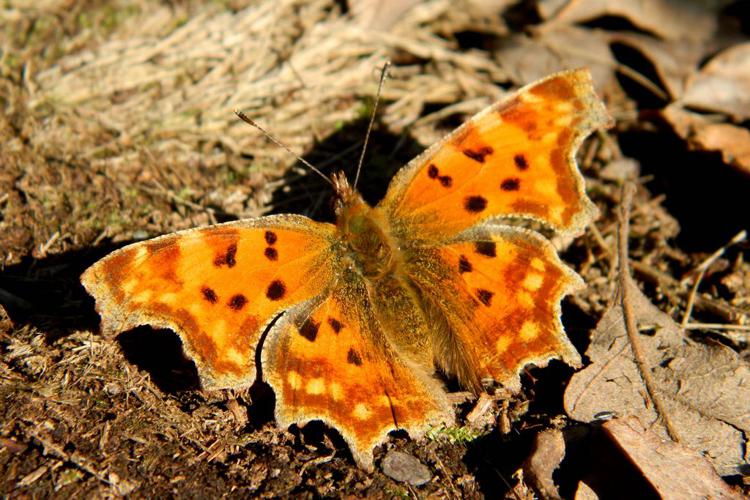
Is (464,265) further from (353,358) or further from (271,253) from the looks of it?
(271,253)

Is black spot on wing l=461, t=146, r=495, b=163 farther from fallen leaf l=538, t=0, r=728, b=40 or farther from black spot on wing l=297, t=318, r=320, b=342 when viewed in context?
fallen leaf l=538, t=0, r=728, b=40

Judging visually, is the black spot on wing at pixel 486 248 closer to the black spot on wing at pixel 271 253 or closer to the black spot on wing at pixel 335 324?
the black spot on wing at pixel 335 324

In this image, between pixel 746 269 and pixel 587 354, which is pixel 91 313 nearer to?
pixel 587 354

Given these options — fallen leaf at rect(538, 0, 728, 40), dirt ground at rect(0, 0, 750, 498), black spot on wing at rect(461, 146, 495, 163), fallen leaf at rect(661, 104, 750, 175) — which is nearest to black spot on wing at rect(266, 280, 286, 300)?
dirt ground at rect(0, 0, 750, 498)

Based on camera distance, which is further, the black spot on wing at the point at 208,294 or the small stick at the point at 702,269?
the small stick at the point at 702,269

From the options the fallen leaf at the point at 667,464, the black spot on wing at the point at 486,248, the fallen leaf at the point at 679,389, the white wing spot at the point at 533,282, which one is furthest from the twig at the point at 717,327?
the black spot on wing at the point at 486,248

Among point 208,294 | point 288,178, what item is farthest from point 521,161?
point 288,178
